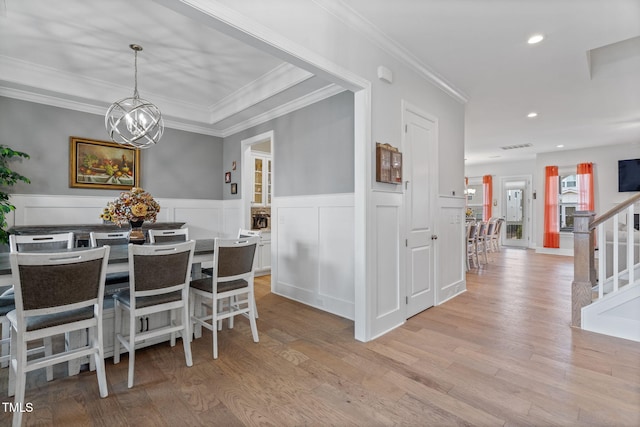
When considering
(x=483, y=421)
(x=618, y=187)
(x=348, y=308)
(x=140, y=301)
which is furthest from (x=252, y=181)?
(x=618, y=187)

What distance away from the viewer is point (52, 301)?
1765mm

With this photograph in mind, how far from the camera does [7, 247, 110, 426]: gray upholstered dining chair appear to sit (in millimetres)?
1670

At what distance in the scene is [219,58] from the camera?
11.0 feet

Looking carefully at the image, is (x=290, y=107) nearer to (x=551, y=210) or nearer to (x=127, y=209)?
(x=127, y=209)

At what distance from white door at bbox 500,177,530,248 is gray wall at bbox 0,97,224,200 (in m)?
9.13

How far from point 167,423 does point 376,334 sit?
1.78 metres

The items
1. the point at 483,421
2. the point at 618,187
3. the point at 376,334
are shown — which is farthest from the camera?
the point at 618,187

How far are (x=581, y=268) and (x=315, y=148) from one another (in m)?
3.10

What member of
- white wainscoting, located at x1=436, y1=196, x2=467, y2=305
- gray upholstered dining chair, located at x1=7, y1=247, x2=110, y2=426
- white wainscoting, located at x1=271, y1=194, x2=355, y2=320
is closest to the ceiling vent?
white wainscoting, located at x1=436, y1=196, x2=467, y2=305

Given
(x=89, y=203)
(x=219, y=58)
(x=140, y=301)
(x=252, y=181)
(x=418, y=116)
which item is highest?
(x=219, y=58)

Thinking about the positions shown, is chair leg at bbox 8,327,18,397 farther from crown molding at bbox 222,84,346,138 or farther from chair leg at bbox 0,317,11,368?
crown molding at bbox 222,84,346,138

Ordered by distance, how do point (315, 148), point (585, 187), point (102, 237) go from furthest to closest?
1. point (585, 187)
2. point (315, 148)
3. point (102, 237)

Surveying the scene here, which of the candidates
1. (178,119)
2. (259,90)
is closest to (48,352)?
(259,90)

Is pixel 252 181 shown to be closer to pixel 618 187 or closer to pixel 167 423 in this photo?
pixel 167 423
